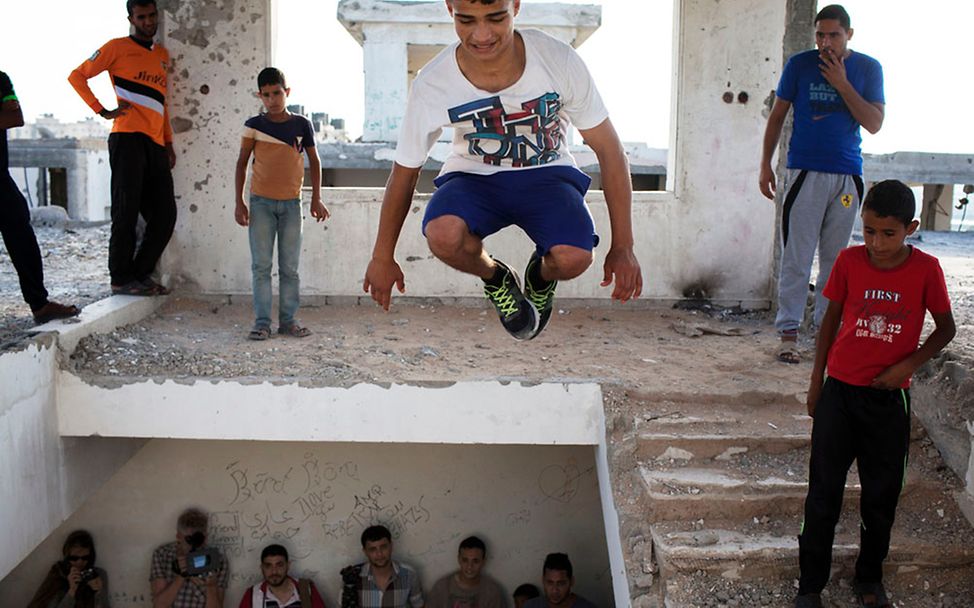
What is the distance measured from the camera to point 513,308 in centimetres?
352

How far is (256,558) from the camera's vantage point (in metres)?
7.07

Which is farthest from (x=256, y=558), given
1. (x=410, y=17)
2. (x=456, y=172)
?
(x=410, y=17)

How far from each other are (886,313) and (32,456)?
4.32 metres

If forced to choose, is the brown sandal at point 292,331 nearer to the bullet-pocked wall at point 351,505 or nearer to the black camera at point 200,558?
the bullet-pocked wall at point 351,505

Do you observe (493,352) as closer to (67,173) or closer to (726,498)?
(726,498)

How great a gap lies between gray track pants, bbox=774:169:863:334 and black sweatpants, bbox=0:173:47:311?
4.15 meters

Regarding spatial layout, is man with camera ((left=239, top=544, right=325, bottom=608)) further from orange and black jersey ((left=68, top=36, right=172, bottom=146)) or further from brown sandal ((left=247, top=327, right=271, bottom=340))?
orange and black jersey ((left=68, top=36, right=172, bottom=146))

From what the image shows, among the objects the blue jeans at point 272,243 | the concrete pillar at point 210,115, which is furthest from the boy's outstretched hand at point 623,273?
the concrete pillar at point 210,115

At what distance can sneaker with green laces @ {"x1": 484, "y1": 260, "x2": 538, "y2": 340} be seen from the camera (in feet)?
11.6

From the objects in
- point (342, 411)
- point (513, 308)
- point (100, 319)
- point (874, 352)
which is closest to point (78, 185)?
point (100, 319)

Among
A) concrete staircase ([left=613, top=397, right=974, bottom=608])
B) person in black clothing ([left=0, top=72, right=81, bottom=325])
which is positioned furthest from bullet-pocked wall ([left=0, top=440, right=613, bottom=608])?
concrete staircase ([left=613, top=397, right=974, bottom=608])

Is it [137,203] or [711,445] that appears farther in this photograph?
[137,203]

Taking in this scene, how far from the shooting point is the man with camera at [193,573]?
22.6 ft

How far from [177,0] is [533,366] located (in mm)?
3904
